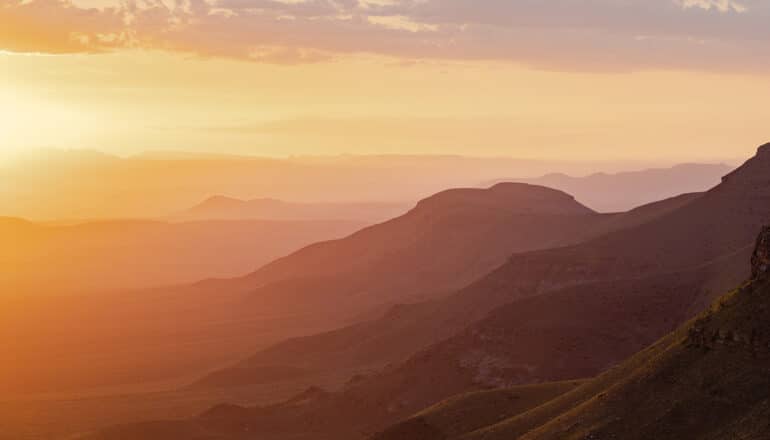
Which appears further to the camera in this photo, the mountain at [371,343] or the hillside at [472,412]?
the mountain at [371,343]

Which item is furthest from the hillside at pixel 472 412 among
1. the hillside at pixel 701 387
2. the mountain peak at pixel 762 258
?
the mountain peak at pixel 762 258

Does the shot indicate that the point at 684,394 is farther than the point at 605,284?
No

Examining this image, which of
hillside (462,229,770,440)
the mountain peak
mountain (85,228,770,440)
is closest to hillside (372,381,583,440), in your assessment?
mountain (85,228,770,440)

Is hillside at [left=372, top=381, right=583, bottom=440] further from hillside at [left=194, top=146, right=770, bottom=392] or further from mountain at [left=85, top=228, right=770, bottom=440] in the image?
hillside at [left=194, top=146, right=770, bottom=392]

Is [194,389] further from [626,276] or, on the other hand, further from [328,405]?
[626,276]

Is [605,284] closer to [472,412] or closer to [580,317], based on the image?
[580,317]

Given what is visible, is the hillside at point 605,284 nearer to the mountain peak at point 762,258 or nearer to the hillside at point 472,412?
the hillside at point 472,412

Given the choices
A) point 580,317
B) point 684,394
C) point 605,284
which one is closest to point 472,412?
point 684,394

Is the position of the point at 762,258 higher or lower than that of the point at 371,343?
higher
